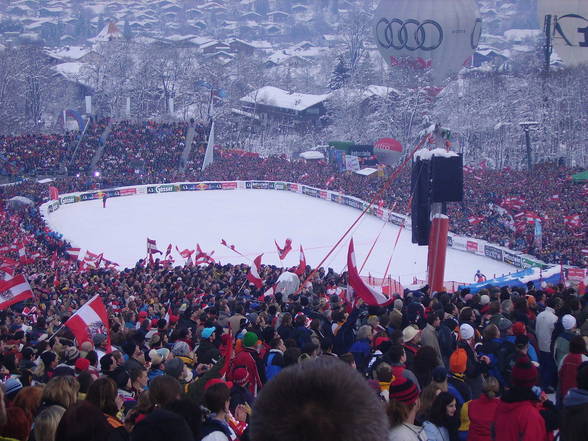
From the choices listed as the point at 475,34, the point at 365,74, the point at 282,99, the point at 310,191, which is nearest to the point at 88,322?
the point at 310,191

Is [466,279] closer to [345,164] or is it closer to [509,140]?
[345,164]

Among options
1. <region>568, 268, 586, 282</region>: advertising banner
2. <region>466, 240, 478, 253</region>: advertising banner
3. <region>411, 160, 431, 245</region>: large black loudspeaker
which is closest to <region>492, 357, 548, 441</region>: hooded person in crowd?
<region>411, 160, 431, 245</region>: large black loudspeaker

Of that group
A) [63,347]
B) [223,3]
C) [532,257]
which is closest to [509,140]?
[532,257]

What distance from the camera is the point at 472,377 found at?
6805 mm

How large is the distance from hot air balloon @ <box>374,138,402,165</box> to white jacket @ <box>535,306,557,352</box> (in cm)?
3923

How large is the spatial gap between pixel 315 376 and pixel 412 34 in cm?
5529

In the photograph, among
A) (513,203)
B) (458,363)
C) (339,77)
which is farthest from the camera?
(339,77)

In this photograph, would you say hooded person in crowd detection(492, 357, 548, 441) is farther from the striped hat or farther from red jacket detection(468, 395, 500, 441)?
the striped hat

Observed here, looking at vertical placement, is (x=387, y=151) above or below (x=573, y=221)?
below

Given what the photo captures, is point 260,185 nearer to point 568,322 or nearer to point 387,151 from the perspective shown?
point 387,151

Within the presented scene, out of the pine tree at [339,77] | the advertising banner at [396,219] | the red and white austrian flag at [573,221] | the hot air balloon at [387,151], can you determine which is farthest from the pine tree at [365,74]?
the red and white austrian flag at [573,221]

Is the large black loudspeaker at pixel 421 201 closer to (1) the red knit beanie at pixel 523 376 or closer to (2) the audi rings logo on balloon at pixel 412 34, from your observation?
(1) the red knit beanie at pixel 523 376

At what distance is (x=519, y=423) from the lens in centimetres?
469

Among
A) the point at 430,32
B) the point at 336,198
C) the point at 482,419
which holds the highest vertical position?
the point at 482,419
